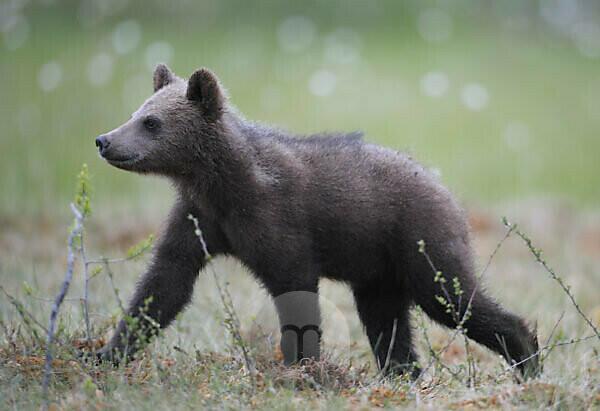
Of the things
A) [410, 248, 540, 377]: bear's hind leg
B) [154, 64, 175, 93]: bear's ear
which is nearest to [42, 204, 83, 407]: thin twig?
[154, 64, 175, 93]: bear's ear

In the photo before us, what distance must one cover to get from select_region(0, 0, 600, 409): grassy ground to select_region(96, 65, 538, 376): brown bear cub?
0.30 meters

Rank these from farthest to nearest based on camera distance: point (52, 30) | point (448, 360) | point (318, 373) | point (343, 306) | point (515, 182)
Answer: point (52, 30), point (515, 182), point (343, 306), point (448, 360), point (318, 373)

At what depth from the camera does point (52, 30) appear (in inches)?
666

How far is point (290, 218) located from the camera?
5.29m

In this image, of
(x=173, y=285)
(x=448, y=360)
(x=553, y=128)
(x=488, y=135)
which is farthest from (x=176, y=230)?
(x=553, y=128)

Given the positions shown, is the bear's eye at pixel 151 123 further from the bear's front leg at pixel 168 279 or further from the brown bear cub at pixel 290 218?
the bear's front leg at pixel 168 279

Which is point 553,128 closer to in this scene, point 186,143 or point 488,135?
point 488,135

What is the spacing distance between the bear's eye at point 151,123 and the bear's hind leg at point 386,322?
178 cm

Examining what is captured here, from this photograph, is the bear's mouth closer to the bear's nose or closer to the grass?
the bear's nose

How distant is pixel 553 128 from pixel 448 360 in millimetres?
12517

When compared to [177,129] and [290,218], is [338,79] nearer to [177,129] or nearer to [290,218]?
[177,129]

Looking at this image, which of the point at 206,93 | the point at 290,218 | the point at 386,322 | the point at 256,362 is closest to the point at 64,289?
the point at 256,362

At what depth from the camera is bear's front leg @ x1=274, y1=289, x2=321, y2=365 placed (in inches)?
206

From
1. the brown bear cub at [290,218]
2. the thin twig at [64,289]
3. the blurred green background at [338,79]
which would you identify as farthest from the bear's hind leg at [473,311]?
the blurred green background at [338,79]
